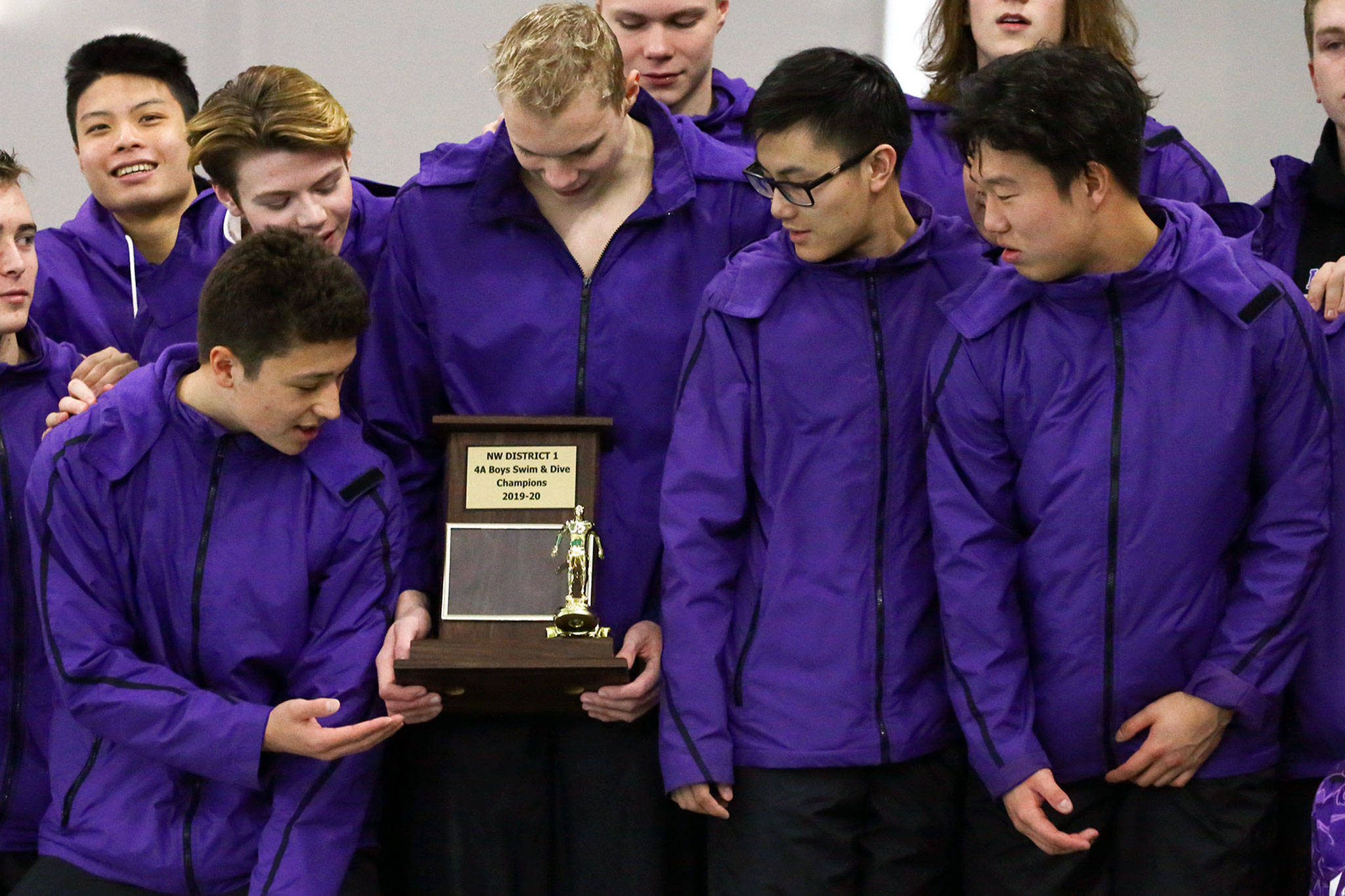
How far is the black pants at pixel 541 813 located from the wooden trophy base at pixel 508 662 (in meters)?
0.20

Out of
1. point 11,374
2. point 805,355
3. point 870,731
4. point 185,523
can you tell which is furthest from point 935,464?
point 11,374

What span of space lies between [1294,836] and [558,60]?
1591 mm

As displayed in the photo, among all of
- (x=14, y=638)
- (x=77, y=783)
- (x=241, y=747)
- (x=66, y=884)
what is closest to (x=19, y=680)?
(x=14, y=638)

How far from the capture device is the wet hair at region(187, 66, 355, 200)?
2.58m

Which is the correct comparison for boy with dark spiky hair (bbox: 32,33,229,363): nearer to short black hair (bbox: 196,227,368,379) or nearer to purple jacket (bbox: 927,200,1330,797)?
short black hair (bbox: 196,227,368,379)

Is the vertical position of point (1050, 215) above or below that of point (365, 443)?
above

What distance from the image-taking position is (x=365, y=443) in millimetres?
2533

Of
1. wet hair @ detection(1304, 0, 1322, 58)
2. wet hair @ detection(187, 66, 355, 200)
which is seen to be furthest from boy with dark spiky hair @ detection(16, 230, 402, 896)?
wet hair @ detection(1304, 0, 1322, 58)

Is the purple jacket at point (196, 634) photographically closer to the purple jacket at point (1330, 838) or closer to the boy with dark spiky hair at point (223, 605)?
the boy with dark spiky hair at point (223, 605)

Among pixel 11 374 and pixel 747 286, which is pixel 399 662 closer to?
pixel 747 286

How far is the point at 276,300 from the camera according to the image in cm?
235

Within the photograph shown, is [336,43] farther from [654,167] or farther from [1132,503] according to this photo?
[1132,503]

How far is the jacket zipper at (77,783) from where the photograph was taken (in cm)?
237

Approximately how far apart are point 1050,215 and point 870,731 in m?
0.77
